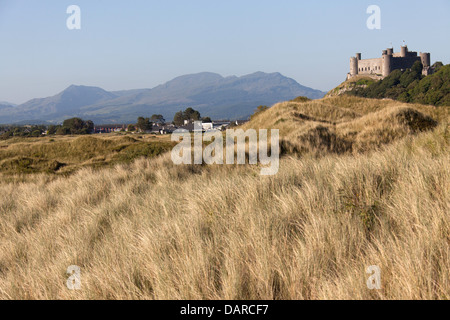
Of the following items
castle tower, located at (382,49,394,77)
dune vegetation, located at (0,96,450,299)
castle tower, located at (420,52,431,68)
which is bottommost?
dune vegetation, located at (0,96,450,299)

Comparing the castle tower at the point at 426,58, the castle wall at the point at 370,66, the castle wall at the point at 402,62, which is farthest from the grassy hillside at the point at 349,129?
the castle tower at the point at 426,58

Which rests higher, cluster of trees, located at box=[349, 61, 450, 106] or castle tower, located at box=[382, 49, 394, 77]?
castle tower, located at box=[382, 49, 394, 77]

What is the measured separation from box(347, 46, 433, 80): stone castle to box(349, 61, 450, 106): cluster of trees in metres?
18.3

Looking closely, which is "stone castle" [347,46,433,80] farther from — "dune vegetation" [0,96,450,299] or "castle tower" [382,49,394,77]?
"dune vegetation" [0,96,450,299]

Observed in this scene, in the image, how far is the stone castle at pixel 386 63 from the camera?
111 meters

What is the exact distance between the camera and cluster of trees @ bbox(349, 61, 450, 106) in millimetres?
49281

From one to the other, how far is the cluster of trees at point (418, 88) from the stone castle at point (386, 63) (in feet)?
60.1

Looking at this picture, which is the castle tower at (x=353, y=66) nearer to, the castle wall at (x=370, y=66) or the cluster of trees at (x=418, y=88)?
the castle wall at (x=370, y=66)

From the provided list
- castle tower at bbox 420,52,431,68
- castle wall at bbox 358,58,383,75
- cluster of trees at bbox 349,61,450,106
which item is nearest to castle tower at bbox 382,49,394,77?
castle wall at bbox 358,58,383,75

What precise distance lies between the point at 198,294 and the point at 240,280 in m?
0.33

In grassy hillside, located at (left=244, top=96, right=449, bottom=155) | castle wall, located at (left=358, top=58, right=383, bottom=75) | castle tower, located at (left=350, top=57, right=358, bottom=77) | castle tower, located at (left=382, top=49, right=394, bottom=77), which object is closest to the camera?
grassy hillside, located at (left=244, top=96, right=449, bottom=155)

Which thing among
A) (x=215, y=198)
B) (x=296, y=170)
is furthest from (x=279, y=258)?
(x=296, y=170)

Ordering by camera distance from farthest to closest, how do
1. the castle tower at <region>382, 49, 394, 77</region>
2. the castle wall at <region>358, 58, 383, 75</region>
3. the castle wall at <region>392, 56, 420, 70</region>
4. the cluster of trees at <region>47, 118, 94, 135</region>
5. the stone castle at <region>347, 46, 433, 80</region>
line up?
1. the castle wall at <region>358, 58, 383, 75</region>
2. the castle wall at <region>392, 56, 420, 70</region>
3. the stone castle at <region>347, 46, 433, 80</region>
4. the castle tower at <region>382, 49, 394, 77</region>
5. the cluster of trees at <region>47, 118, 94, 135</region>

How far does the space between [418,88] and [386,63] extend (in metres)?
52.9
